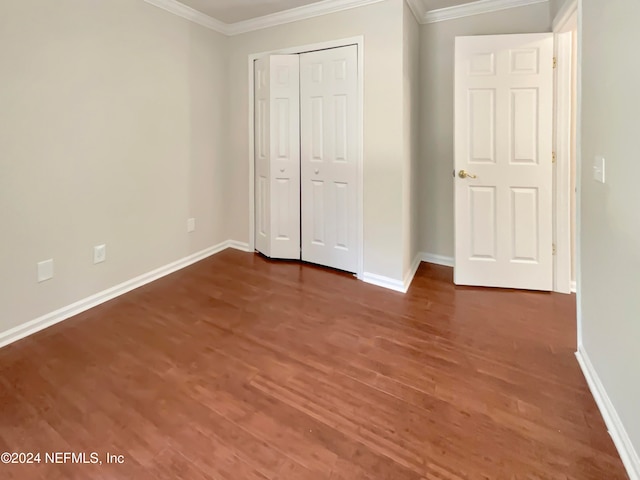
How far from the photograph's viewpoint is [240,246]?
423cm

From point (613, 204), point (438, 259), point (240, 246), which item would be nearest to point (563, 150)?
point (438, 259)

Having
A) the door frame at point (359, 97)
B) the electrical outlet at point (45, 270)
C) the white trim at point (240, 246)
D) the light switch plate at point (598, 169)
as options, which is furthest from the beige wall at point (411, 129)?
the electrical outlet at point (45, 270)

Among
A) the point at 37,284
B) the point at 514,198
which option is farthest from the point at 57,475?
the point at 514,198

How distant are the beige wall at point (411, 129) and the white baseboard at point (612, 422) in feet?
4.97

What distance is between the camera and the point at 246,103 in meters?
3.94

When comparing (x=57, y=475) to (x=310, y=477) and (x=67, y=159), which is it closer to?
(x=310, y=477)

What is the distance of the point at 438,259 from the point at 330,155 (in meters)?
1.48

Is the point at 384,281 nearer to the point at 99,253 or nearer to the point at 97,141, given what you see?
the point at 99,253

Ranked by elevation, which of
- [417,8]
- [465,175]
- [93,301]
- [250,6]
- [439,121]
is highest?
[250,6]

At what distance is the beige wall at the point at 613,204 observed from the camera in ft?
4.48

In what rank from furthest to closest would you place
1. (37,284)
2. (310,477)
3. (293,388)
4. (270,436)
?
(37,284)
(293,388)
(270,436)
(310,477)

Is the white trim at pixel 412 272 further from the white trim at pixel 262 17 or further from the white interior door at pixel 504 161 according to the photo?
the white trim at pixel 262 17

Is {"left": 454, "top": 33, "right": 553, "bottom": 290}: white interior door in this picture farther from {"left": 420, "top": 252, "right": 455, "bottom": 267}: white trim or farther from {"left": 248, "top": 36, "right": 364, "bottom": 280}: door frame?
{"left": 248, "top": 36, "right": 364, "bottom": 280}: door frame

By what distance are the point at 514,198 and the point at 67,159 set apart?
10.8ft
